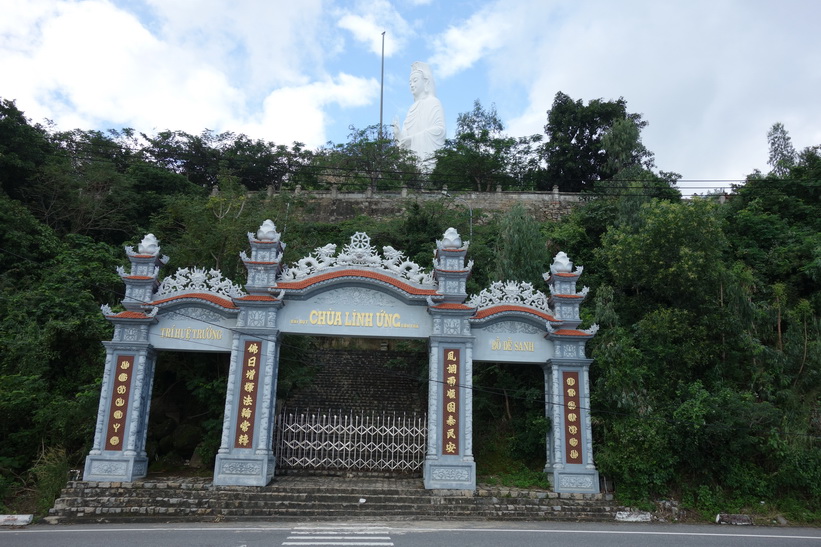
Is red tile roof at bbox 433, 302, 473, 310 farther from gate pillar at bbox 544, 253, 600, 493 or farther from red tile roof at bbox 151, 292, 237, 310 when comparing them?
red tile roof at bbox 151, 292, 237, 310

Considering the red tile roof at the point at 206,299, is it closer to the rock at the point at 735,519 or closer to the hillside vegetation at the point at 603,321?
the hillside vegetation at the point at 603,321

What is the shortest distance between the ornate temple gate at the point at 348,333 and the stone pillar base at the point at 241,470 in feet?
0.11

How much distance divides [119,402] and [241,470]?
7.71ft

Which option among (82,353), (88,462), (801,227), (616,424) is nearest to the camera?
(88,462)

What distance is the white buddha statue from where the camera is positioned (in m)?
27.9

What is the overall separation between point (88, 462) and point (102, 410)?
31.5 inches

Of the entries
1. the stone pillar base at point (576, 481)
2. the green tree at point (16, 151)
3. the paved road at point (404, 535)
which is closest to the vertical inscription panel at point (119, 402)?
the paved road at point (404, 535)

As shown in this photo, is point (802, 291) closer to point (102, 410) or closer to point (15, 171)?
point (102, 410)

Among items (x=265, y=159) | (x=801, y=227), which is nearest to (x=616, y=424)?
(x=801, y=227)

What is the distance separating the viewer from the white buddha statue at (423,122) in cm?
2788

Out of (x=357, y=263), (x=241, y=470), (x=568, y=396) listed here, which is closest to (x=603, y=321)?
(x=568, y=396)

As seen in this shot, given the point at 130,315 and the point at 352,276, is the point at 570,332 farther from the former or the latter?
the point at 130,315

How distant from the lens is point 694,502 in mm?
8914

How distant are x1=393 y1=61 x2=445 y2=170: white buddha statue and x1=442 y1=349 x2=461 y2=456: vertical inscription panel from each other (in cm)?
1828
